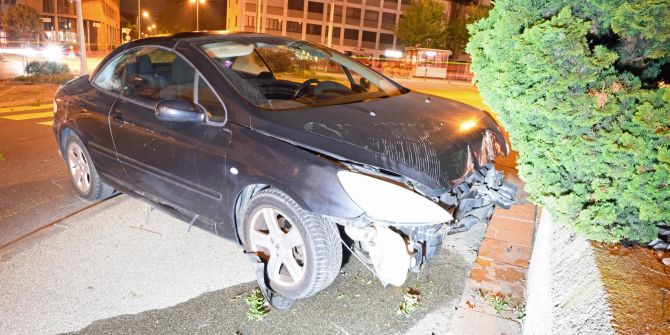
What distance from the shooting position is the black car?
2.79 metres

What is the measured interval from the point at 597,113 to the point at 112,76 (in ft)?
12.7

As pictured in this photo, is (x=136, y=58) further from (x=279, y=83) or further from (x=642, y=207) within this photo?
(x=642, y=207)

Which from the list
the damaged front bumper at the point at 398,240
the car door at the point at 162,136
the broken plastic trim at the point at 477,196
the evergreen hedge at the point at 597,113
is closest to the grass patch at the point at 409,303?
the damaged front bumper at the point at 398,240

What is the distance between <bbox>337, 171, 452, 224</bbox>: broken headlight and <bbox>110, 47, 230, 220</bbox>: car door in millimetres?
999

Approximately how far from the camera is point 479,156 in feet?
10.9

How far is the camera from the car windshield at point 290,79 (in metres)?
3.48

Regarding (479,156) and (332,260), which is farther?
(479,156)

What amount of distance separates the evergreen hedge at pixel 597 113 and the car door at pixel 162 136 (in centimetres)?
211

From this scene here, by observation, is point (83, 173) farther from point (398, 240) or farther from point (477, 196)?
point (477, 196)

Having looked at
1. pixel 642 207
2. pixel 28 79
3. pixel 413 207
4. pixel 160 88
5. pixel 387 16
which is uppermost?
pixel 387 16

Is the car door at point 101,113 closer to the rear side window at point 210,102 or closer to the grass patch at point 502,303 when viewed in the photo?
the rear side window at point 210,102

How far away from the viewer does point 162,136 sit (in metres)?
3.54

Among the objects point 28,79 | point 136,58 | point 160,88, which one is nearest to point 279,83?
point 160,88

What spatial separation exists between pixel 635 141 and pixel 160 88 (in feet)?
11.0
